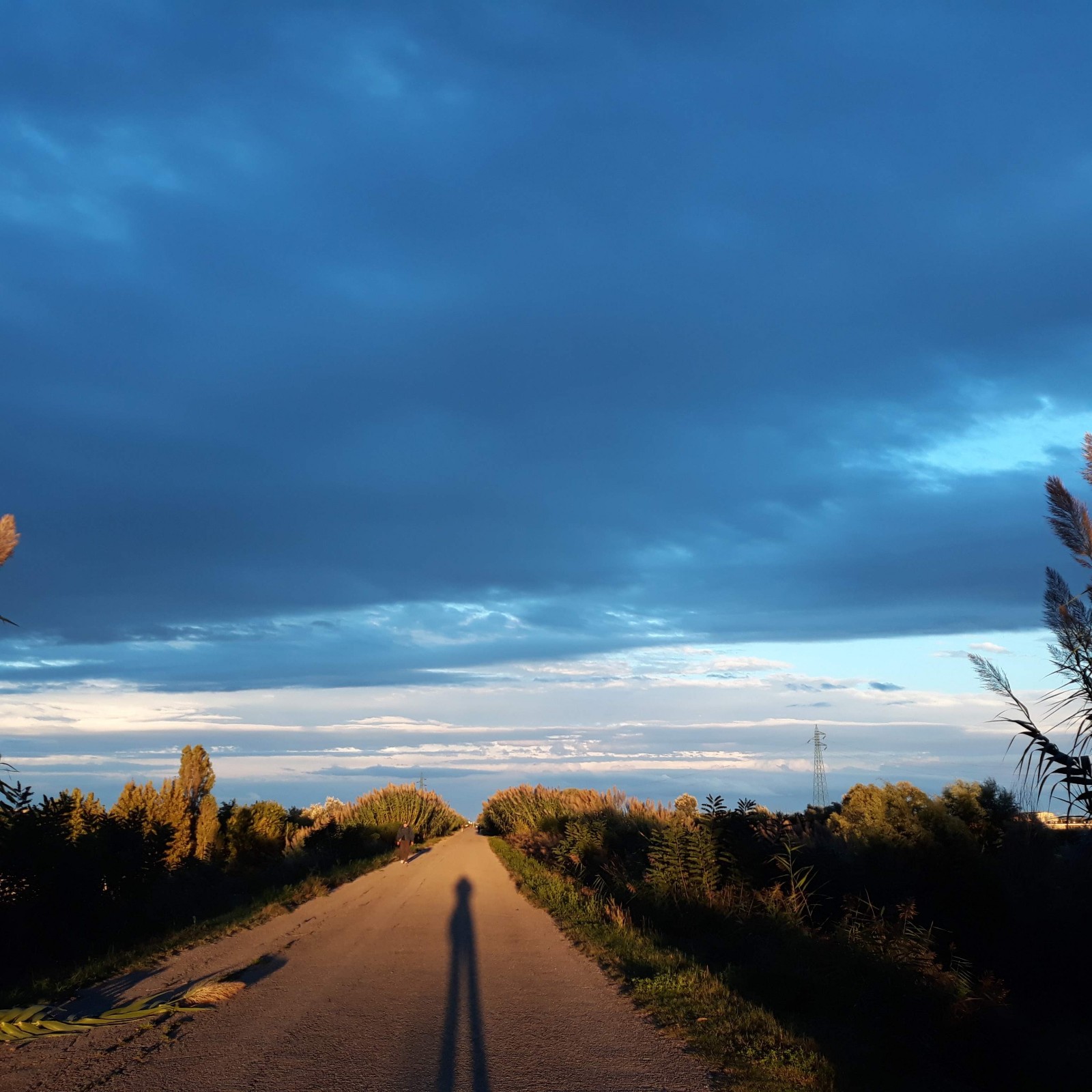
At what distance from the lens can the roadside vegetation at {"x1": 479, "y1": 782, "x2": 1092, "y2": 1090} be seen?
7.30 m

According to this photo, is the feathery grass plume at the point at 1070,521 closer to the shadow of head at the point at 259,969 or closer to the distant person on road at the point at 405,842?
Result: the shadow of head at the point at 259,969

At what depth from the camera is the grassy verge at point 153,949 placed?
9305 millimetres

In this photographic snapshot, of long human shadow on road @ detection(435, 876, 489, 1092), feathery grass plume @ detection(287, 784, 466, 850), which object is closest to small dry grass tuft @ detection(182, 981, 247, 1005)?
long human shadow on road @ detection(435, 876, 489, 1092)

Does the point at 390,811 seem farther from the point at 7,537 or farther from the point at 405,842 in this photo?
the point at 7,537

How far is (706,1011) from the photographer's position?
313 inches

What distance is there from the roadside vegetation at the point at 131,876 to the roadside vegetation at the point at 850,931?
5945 mm

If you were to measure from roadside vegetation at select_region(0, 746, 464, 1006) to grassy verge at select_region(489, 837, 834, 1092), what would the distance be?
5.47 meters

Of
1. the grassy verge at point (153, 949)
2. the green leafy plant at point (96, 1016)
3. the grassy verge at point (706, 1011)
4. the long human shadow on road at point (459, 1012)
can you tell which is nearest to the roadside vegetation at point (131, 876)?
the grassy verge at point (153, 949)

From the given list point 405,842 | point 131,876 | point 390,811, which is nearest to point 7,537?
point 131,876

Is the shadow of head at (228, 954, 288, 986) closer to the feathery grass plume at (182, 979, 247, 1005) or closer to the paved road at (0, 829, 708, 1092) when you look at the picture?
the paved road at (0, 829, 708, 1092)

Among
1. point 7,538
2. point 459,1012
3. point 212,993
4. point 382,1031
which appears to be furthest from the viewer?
point 212,993

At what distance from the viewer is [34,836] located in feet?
44.9

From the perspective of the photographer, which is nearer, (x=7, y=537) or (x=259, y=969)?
(x=7, y=537)

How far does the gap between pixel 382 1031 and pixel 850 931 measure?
601cm
